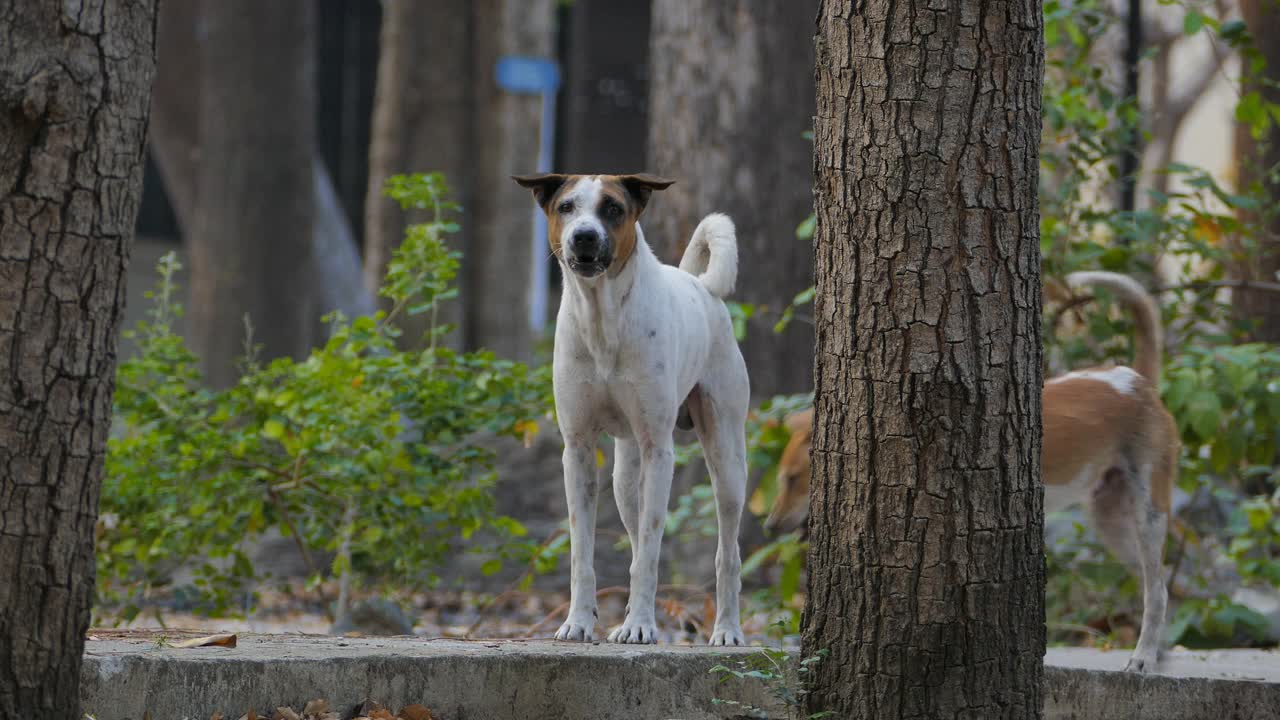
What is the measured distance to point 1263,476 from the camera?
9.01 metres

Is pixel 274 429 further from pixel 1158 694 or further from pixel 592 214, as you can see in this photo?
pixel 1158 694

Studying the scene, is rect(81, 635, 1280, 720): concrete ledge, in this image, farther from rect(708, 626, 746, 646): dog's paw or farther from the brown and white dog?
the brown and white dog

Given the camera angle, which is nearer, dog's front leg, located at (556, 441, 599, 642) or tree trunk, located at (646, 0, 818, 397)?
dog's front leg, located at (556, 441, 599, 642)

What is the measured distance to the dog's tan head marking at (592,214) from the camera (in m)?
4.82

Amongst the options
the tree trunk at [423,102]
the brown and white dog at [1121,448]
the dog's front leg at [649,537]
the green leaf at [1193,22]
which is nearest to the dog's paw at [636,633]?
the dog's front leg at [649,537]

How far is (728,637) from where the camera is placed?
529cm

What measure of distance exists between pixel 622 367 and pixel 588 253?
1.52 feet

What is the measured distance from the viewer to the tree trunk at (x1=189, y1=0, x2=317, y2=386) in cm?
1260

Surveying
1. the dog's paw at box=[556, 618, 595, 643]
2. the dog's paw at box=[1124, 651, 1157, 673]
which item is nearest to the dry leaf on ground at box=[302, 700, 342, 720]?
the dog's paw at box=[556, 618, 595, 643]

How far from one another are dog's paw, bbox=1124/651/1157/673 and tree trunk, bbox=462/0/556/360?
826 centimetres

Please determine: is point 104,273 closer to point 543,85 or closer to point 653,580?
point 653,580

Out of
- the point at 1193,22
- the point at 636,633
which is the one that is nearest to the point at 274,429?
the point at 636,633

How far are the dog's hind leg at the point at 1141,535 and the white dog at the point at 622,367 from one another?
1.50 meters

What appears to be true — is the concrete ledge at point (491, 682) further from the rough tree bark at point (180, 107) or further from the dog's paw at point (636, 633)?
the rough tree bark at point (180, 107)
